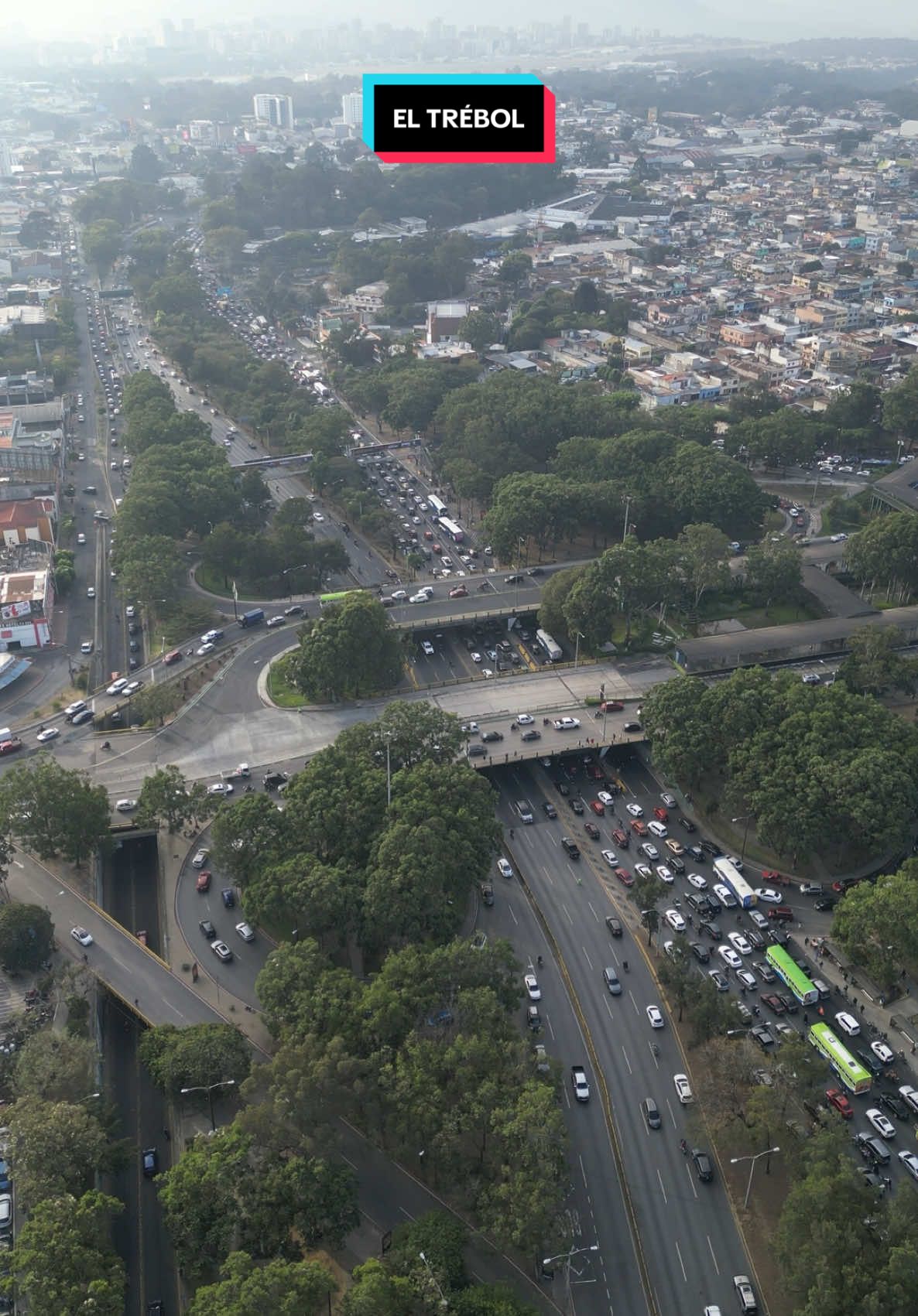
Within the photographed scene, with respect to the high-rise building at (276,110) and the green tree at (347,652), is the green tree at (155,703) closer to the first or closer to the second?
the green tree at (347,652)

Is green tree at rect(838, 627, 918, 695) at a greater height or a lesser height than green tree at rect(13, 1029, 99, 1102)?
greater

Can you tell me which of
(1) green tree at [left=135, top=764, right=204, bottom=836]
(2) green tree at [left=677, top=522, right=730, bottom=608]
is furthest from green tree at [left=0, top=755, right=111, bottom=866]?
(2) green tree at [left=677, top=522, right=730, bottom=608]

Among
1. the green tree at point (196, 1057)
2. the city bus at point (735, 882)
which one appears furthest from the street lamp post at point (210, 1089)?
the city bus at point (735, 882)

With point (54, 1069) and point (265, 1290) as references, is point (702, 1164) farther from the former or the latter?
point (54, 1069)

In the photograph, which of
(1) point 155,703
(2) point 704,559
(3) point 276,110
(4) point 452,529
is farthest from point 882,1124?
(3) point 276,110

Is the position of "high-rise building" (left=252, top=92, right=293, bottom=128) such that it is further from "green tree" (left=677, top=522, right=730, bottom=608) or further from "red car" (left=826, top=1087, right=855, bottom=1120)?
"red car" (left=826, top=1087, right=855, bottom=1120)

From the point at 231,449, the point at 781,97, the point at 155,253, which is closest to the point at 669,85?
the point at 781,97

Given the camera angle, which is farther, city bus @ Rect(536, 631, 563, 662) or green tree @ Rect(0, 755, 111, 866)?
city bus @ Rect(536, 631, 563, 662)
